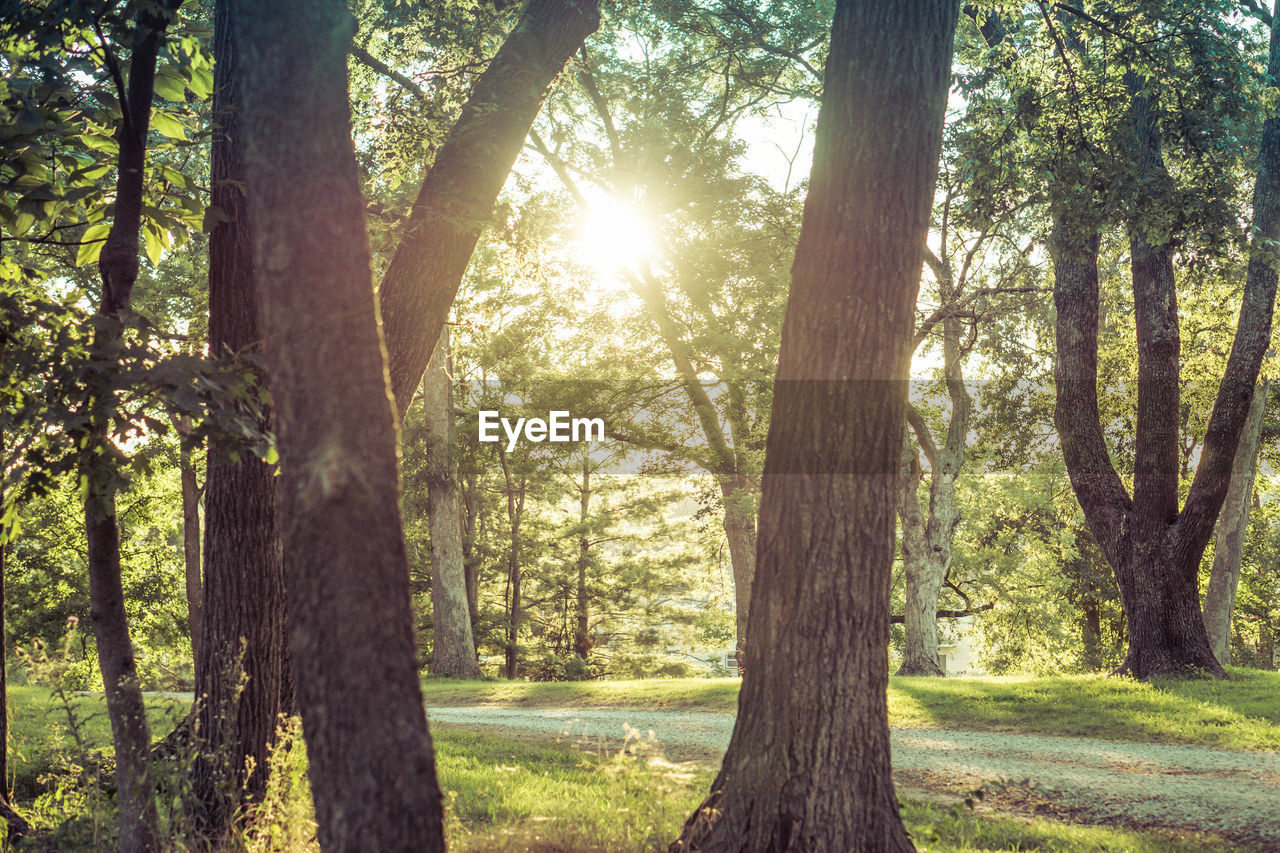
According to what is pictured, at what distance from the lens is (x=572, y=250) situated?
20.0m

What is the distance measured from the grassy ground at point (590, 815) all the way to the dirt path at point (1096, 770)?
15.1 inches

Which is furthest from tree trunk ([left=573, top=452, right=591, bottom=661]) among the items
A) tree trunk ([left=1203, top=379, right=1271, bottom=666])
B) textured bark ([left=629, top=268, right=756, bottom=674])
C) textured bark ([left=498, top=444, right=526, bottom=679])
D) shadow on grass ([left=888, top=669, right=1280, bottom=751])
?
shadow on grass ([left=888, top=669, right=1280, bottom=751])

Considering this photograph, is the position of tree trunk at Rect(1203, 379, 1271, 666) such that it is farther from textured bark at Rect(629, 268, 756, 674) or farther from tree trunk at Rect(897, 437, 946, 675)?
textured bark at Rect(629, 268, 756, 674)

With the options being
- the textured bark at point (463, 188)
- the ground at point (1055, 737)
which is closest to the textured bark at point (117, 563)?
the textured bark at point (463, 188)

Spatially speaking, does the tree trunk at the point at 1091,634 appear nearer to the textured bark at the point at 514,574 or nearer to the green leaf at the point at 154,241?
the textured bark at the point at 514,574

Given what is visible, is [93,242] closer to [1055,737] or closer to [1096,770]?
[1096,770]

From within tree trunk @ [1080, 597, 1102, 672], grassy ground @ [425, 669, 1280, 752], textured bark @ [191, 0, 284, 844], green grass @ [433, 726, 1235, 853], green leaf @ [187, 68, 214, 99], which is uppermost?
green leaf @ [187, 68, 214, 99]

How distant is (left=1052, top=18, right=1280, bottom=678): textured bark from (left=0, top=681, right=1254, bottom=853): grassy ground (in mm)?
7185

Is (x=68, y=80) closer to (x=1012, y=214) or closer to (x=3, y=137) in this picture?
(x=3, y=137)

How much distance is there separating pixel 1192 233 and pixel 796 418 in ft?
22.2

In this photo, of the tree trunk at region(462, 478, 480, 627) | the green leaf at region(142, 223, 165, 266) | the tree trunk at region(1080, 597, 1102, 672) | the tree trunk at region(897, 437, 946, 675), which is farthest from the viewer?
the tree trunk at region(1080, 597, 1102, 672)

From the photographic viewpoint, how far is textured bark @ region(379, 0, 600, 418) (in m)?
5.48

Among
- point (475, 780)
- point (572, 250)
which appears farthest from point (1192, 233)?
point (572, 250)

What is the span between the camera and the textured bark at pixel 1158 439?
11656 mm
